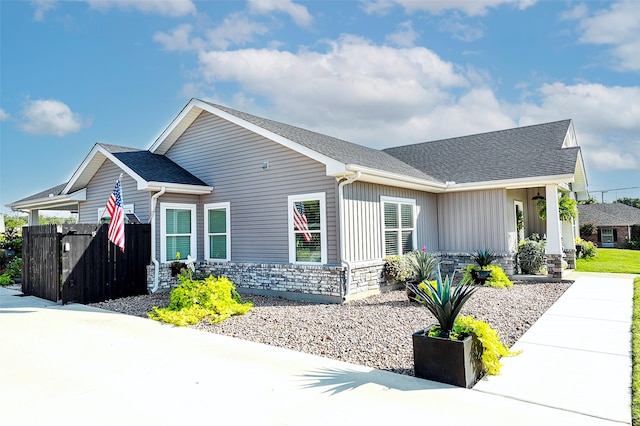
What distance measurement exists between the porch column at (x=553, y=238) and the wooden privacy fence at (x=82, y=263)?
11222mm

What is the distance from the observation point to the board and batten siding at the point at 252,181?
9.16m

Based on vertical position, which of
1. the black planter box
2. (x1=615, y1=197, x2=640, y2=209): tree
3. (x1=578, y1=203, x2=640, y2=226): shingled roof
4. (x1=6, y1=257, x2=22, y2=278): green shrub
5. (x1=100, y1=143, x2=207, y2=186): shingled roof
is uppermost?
(x1=615, y1=197, x2=640, y2=209): tree

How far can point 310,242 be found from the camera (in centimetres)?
916

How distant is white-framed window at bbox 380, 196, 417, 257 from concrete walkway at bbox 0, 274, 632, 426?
4.60 meters

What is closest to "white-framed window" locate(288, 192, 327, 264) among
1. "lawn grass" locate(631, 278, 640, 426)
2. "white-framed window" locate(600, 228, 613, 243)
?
"lawn grass" locate(631, 278, 640, 426)

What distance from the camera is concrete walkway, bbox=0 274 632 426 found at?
11.0 ft

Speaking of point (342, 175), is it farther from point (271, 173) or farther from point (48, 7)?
point (48, 7)

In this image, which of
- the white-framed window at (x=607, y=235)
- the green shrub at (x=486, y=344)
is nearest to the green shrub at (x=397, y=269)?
the green shrub at (x=486, y=344)

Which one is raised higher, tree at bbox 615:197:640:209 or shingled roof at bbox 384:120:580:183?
tree at bbox 615:197:640:209

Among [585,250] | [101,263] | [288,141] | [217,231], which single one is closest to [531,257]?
[585,250]

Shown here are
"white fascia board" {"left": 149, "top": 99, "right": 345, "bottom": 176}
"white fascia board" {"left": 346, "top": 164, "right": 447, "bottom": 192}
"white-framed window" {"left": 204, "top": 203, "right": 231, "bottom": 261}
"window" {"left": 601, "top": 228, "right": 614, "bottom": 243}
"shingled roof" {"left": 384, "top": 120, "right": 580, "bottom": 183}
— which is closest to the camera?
"white fascia board" {"left": 149, "top": 99, "right": 345, "bottom": 176}

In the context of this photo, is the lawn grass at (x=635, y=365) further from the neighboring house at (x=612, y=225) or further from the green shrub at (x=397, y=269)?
the neighboring house at (x=612, y=225)

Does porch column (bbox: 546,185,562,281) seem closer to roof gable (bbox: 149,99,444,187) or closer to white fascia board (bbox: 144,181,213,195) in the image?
roof gable (bbox: 149,99,444,187)

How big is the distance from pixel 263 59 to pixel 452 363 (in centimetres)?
1167
